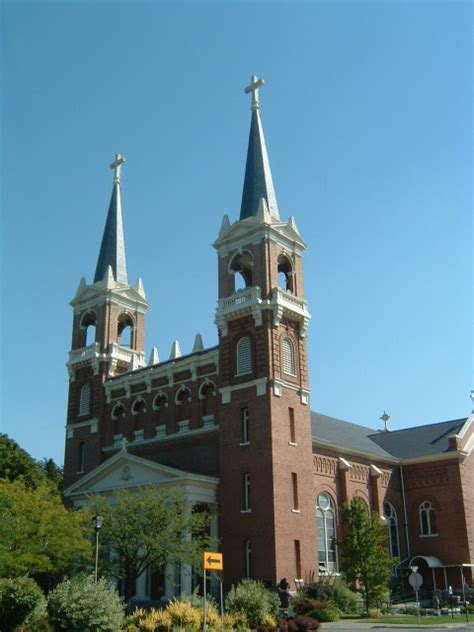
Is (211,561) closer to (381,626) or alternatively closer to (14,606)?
(14,606)

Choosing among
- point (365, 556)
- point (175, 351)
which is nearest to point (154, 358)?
point (175, 351)

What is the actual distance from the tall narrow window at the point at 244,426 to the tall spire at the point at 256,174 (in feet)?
43.7

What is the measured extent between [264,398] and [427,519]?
20385 millimetres

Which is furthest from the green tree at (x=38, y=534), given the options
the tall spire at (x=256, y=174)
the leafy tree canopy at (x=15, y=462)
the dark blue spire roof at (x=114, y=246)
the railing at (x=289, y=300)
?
the dark blue spire roof at (x=114, y=246)

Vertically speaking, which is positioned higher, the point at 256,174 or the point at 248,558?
the point at 256,174

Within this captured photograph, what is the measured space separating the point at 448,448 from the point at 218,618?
32.2 metres

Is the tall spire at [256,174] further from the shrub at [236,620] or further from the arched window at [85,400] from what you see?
the shrub at [236,620]

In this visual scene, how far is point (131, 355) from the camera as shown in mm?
55438

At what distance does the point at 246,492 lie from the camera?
41000 millimetres

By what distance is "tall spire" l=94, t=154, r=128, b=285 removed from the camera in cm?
5809

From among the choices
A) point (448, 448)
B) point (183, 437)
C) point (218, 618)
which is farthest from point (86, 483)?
point (448, 448)

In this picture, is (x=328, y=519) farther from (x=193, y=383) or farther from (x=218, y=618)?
(x=218, y=618)

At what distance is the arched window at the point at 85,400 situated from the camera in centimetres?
5350

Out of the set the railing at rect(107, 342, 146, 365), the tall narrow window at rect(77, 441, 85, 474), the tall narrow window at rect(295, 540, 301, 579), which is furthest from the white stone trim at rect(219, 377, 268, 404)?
the tall narrow window at rect(77, 441, 85, 474)
